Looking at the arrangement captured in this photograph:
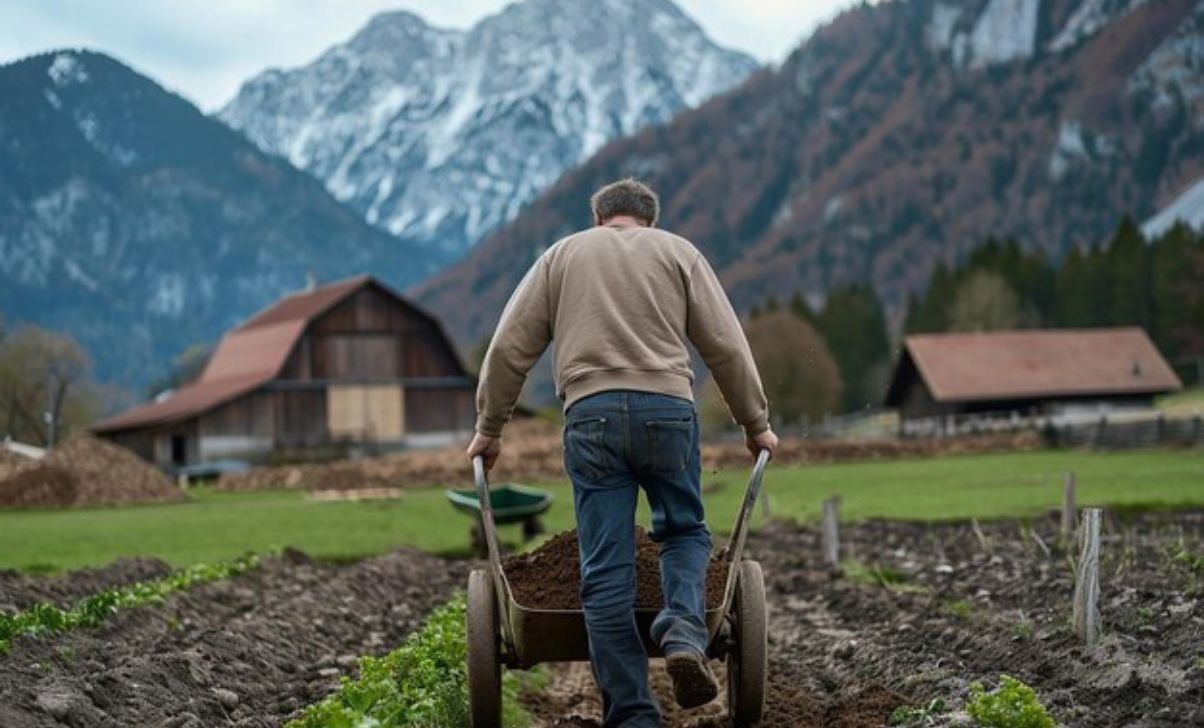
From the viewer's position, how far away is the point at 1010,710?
6.43 meters

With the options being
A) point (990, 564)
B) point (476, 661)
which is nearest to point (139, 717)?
point (476, 661)

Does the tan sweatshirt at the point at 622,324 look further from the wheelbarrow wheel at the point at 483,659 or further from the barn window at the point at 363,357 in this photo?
the barn window at the point at 363,357

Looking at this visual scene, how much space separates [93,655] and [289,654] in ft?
5.66

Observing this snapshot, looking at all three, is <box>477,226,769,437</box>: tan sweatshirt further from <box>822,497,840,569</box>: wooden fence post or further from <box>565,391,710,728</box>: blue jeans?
<box>822,497,840,569</box>: wooden fence post

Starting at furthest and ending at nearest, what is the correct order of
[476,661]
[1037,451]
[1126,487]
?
[1037,451] < [1126,487] < [476,661]

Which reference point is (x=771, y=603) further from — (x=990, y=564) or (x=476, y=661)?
(x=476, y=661)

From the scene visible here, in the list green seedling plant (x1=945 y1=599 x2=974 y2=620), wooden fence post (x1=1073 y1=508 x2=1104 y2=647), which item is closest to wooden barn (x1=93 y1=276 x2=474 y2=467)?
green seedling plant (x1=945 y1=599 x2=974 y2=620)

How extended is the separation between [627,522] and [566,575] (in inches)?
32.7

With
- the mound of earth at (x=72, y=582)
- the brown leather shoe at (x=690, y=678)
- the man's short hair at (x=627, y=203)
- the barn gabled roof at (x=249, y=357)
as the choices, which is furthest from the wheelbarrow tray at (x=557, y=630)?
the barn gabled roof at (x=249, y=357)

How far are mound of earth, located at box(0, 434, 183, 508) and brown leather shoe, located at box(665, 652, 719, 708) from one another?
32966 mm

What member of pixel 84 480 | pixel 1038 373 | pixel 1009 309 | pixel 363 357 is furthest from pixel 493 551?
pixel 1009 309

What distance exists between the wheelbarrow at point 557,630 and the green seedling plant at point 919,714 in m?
0.67

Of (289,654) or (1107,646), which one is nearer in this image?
(1107,646)

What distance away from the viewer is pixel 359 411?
5703 cm
